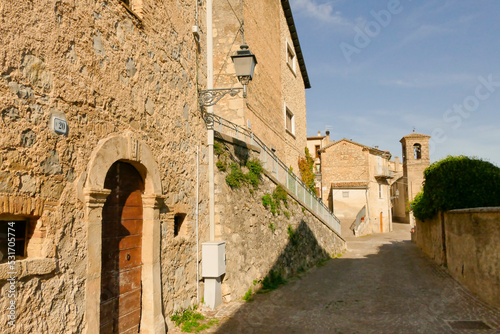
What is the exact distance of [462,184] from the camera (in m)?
9.61

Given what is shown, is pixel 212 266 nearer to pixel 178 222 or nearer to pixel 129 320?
pixel 178 222

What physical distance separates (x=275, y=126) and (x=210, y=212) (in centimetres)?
976

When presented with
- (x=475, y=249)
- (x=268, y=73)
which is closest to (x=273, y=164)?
(x=475, y=249)

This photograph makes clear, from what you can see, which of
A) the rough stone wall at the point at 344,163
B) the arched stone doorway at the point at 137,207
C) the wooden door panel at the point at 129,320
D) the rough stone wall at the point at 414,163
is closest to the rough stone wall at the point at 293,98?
the rough stone wall at the point at 344,163

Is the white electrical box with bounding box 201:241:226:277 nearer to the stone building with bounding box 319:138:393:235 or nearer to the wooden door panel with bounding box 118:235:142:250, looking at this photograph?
the wooden door panel with bounding box 118:235:142:250

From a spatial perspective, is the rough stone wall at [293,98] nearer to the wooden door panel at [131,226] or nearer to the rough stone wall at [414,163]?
the wooden door panel at [131,226]

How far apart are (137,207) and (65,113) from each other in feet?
5.71

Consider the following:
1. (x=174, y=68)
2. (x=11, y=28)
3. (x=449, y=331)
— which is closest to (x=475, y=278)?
(x=449, y=331)

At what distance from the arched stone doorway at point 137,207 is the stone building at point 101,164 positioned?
0.01 meters

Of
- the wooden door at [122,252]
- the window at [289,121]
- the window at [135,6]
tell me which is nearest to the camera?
the wooden door at [122,252]

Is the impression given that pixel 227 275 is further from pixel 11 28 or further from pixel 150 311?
pixel 11 28

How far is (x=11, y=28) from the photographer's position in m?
2.86

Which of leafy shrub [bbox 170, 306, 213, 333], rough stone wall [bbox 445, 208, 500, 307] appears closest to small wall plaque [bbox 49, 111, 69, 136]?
leafy shrub [bbox 170, 306, 213, 333]

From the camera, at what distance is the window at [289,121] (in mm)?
18688
